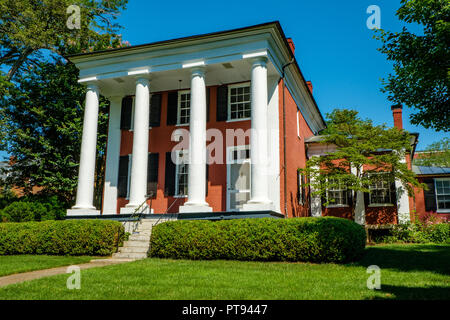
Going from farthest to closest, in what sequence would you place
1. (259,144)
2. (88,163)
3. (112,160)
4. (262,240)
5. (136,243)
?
(112,160)
(88,163)
(259,144)
(136,243)
(262,240)

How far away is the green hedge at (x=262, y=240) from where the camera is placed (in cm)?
1030

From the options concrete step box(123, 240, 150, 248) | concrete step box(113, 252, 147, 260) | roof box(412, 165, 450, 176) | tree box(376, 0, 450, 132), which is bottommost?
concrete step box(113, 252, 147, 260)

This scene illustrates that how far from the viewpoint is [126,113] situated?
62.6 feet

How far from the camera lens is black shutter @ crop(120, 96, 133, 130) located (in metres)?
19.0

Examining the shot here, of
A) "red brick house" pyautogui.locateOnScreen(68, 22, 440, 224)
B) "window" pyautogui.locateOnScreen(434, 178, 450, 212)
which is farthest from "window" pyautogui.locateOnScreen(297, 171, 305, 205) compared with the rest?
"window" pyautogui.locateOnScreen(434, 178, 450, 212)

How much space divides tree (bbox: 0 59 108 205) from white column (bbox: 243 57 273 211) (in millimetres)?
12580

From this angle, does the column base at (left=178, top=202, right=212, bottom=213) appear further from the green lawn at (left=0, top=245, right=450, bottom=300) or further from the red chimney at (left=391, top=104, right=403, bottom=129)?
the red chimney at (left=391, top=104, right=403, bottom=129)

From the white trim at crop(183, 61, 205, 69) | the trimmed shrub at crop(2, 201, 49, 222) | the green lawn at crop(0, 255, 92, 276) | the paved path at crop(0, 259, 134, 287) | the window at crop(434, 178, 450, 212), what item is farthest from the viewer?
the window at crop(434, 178, 450, 212)

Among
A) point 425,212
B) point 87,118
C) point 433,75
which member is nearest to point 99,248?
point 87,118

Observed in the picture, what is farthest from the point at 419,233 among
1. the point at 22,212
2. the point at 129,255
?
the point at 22,212

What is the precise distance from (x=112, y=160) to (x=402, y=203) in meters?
14.5

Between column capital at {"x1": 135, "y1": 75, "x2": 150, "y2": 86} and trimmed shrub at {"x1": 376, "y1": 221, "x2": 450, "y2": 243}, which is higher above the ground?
column capital at {"x1": 135, "y1": 75, "x2": 150, "y2": 86}

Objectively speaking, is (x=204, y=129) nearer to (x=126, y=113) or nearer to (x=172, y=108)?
(x=172, y=108)

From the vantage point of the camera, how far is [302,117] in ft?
70.7
